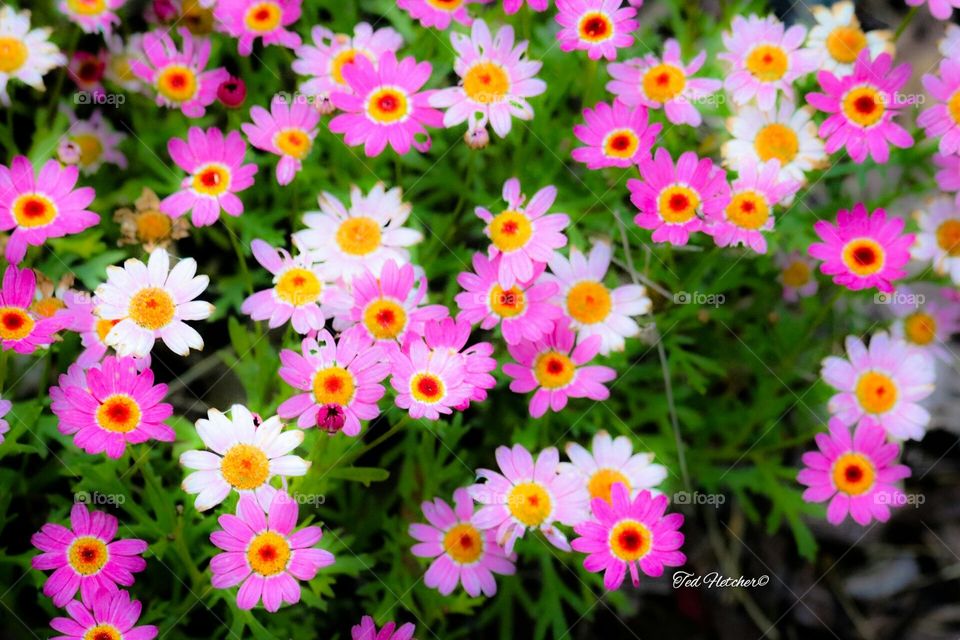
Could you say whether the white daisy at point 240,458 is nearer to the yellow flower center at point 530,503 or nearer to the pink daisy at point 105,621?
the pink daisy at point 105,621

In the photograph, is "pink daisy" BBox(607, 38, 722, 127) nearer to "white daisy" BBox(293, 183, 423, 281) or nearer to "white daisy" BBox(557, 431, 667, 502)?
"white daisy" BBox(293, 183, 423, 281)

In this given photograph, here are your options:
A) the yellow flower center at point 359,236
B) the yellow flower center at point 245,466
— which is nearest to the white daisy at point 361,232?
the yellow flower center at point 359,236

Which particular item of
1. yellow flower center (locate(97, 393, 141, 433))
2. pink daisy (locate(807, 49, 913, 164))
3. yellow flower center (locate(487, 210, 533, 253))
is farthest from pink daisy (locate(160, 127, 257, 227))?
pink daisy (locate(807, 49, 913, 164))

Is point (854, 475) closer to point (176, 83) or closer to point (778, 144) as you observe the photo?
point (778, 144)

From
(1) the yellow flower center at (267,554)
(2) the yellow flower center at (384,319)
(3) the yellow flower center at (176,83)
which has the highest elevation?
(3) the yellow flower center at (176,83)

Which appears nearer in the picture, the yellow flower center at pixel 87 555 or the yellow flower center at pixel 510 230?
the yellow flower center at pixel 87 555
